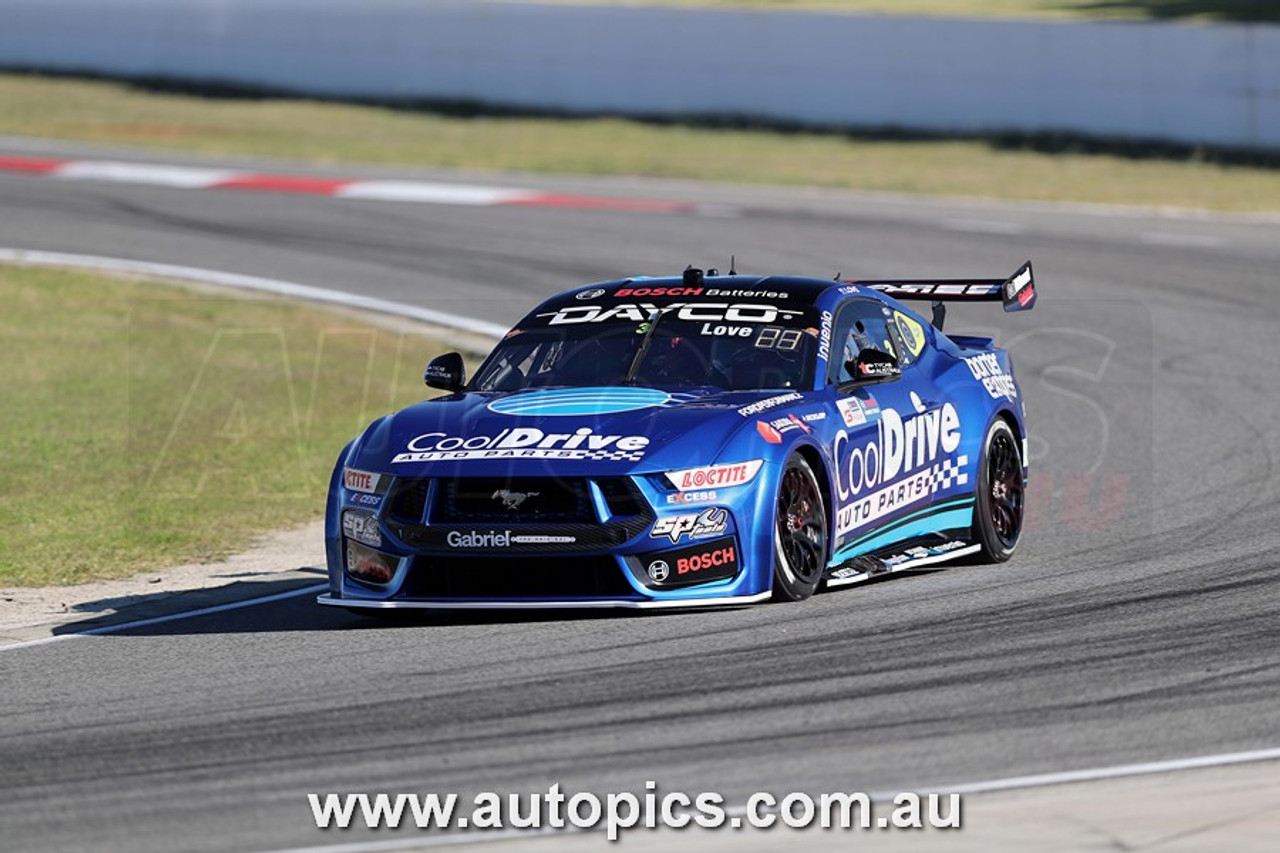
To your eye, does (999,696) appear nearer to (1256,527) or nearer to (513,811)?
(513,811)

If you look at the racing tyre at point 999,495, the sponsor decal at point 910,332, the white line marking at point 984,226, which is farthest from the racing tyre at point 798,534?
the white line marking at point 984,226

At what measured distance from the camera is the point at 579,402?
9.52 metres

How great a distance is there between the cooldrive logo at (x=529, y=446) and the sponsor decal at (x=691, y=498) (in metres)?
0.21

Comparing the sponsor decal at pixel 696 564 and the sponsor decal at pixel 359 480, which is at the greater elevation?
the sponsor decal at pixel 359 480

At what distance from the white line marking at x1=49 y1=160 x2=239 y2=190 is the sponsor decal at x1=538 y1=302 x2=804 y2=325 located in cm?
1808

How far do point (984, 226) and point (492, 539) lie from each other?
1679 centimetres

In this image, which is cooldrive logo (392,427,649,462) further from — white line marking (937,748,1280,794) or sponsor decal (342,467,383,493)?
white line marking (937,748,1280,794)

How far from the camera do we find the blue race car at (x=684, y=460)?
346 inches

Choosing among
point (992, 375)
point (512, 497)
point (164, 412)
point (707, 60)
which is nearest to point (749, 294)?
point (992, 375)

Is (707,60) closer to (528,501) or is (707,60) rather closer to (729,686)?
(528,501)

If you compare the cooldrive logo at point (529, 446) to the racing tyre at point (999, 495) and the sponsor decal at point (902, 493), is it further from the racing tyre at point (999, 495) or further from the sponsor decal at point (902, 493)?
the racing tyre at point (999, 495)

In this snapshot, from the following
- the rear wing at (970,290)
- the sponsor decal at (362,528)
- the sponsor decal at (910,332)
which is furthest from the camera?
the rear wing at (970,290)

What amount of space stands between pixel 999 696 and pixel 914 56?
24671mm

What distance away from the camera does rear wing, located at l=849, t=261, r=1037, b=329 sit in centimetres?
1141
